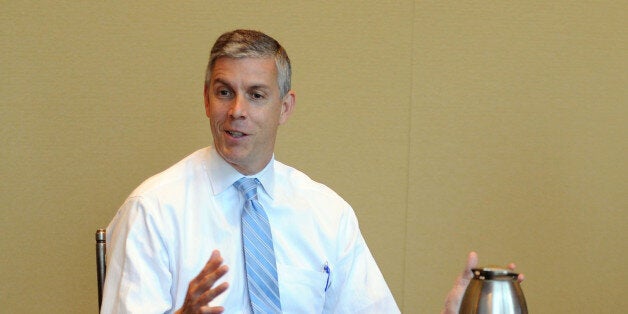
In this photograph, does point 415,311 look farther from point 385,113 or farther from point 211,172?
point 211,172

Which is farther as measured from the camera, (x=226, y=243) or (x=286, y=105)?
(x=286, y=105)

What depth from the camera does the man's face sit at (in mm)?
2242

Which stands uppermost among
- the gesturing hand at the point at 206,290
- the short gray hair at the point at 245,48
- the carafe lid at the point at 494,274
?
the short gray hair at the point at 245,48

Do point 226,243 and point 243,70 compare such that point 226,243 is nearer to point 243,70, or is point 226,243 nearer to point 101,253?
point 101,253

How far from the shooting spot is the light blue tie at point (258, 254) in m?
2.17

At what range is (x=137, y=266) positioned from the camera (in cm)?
Result: 201

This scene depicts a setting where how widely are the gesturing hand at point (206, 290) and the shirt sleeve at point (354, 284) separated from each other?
0.67 meters

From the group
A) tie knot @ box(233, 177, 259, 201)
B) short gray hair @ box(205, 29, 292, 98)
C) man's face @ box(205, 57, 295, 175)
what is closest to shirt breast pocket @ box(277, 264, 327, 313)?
tie knot @ box(233, 177, 259, 201)

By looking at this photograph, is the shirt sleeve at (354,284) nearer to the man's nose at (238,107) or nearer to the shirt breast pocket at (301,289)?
the shirt breast pocket at (301,289)

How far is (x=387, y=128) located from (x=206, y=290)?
147 cm

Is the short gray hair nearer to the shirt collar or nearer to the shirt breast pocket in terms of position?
the shirt collar

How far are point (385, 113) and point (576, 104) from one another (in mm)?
698

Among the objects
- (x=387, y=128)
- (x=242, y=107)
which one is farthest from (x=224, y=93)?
(x=387, y=128)

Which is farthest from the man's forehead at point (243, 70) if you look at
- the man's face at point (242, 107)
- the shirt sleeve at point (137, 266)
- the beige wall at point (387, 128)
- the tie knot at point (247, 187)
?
the beige wall at point (387, 128)
